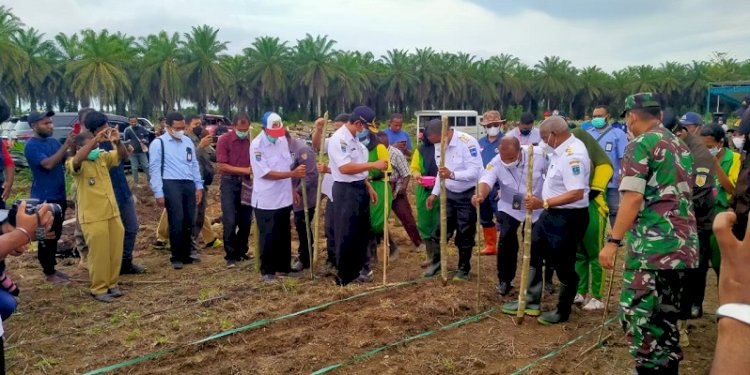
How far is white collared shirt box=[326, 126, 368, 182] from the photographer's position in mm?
5738

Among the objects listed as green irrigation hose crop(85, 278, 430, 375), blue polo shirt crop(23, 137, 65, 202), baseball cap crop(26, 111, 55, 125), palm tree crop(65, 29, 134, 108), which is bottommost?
green irrigation hose crop(85, 278, 430, 375)

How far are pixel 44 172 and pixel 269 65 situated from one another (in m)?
50.1

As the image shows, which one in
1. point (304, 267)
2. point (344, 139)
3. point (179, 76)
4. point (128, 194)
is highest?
point (179, 76)

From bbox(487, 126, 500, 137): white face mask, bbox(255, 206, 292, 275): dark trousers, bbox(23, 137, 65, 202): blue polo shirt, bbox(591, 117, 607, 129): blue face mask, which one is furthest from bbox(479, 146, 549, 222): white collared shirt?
bbox(23, 137, 65, 202): blue polo shirt

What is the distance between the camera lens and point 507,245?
222 inches

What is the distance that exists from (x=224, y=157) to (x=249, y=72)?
164 ft

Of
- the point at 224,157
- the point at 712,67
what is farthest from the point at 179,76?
the point at 712,67

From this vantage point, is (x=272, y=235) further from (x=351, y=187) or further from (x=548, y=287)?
(x=548, y=287)

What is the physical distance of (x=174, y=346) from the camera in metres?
4.38

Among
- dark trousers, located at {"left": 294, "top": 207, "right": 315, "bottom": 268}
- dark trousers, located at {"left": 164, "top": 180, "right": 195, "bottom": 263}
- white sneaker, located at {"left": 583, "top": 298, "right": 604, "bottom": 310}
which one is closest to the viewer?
white sneaker, located at {"left": 583, "top": 298, "right": 604, "bottom": 310}

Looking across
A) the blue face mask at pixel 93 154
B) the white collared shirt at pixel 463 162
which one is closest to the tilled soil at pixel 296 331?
the white collared shirt at pixel 463 162

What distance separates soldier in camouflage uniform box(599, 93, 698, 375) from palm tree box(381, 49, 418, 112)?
5828 cm

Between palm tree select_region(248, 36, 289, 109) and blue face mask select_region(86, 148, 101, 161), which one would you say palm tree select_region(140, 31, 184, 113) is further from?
blue face mask select_region(86, 148, 101, 161)

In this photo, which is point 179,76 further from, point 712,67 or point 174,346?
point 712,67
